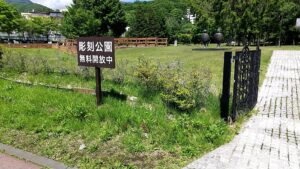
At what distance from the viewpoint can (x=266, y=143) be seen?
165 inches

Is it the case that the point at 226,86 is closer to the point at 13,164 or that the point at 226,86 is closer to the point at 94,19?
the point at 13,164

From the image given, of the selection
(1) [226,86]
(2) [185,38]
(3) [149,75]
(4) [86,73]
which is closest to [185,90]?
(1) [226,86]

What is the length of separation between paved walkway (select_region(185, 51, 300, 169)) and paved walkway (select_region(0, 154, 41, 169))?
6.86 feet

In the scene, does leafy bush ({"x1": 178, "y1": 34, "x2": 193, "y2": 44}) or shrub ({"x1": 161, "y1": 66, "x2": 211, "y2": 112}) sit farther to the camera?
leafy bush ({"x1": 178, "y1": 34, "x2": 193, "y2": 44})

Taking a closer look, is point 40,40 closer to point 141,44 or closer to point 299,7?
point 141,44

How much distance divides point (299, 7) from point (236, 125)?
120ft

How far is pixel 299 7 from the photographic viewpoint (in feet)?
116

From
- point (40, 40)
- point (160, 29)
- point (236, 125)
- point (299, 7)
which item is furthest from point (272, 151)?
point (40, 40)

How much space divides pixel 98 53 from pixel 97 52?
0.03 m

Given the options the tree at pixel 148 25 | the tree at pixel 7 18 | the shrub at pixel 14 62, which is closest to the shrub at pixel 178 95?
the shrub at pixel 14 62

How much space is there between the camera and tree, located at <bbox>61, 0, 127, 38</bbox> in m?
38.8

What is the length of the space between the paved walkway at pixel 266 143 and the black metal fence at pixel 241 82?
0.32m

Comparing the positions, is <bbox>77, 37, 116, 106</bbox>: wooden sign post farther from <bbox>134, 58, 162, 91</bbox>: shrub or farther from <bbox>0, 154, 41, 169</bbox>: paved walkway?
<bbox>0, 154, 41, 169</bbox>: paved walkway

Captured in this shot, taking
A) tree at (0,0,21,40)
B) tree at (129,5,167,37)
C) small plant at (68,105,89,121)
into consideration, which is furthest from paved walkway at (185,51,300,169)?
tree at (0,0,21,40)
